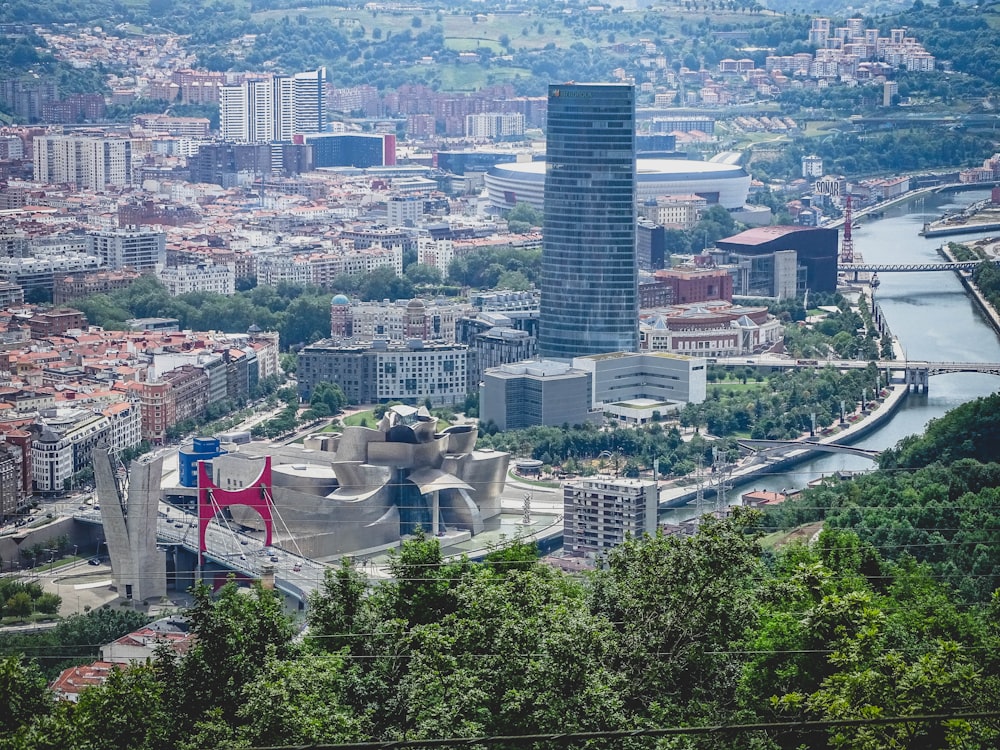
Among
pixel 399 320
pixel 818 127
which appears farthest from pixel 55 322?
pixel 818 127

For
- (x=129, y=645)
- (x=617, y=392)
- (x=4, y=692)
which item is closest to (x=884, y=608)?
(x=4, y=692)

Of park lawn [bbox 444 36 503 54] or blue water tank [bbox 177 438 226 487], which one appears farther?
park lawn [bbox 444 36 503 54]

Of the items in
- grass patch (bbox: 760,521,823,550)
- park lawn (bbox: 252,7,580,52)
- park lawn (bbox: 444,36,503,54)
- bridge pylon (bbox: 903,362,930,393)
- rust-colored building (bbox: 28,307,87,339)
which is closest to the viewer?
grass patch (bbox: 760,521,823,550)

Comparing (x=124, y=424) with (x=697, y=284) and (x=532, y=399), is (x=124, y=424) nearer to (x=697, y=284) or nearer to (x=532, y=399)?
(x=532, y=399)

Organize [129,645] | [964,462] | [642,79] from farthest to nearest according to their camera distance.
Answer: [642,79], [964,462], [129,645]

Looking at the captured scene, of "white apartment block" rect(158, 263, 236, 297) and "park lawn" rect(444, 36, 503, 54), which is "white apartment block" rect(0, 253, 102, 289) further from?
"park lawn" rect(444, 36, 503, 54)

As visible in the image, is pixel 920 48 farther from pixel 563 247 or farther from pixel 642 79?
pixel 563 247

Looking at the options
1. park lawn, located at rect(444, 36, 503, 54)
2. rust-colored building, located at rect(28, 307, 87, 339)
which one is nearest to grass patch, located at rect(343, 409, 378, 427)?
rust-colored building, located at rect(28, 307, 87, 339)
